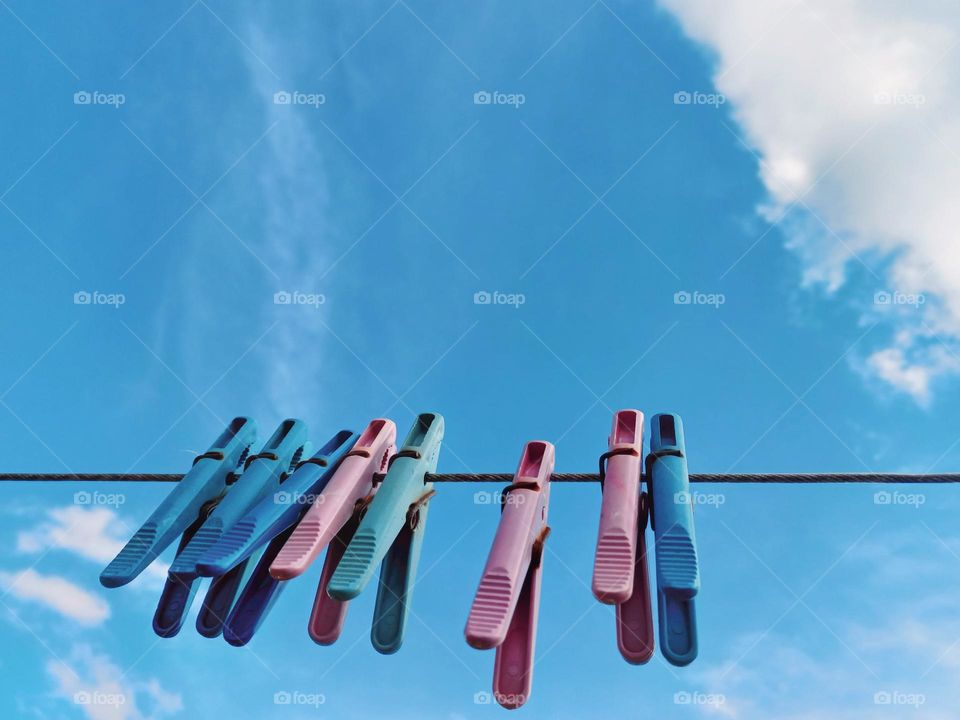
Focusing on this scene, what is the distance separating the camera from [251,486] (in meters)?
3.25

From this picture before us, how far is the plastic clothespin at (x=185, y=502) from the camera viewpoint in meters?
2.81

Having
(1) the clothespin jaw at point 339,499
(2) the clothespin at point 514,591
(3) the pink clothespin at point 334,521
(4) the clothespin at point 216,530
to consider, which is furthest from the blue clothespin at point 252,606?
(2) the clothespin at point 514,591

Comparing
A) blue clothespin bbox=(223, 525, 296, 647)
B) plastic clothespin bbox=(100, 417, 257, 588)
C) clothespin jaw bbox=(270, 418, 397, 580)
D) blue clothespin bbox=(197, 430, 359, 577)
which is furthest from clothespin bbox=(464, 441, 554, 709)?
plastic clothespin bbox=(100, 417, 257, 588)

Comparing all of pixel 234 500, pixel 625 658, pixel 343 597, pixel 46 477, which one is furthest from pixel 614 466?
pixel 46 477

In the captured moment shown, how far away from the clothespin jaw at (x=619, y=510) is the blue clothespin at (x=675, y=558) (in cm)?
9

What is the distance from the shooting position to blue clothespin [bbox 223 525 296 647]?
301 centimetres

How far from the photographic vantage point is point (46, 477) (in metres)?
3.88

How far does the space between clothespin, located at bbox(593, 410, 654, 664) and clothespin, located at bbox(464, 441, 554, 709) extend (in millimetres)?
253

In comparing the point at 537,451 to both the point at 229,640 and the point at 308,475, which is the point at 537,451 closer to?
the point at 308,475

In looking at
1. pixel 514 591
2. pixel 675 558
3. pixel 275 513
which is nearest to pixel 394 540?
pixel 275 513

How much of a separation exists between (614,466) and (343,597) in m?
1.17

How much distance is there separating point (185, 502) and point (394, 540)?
88 centimetres

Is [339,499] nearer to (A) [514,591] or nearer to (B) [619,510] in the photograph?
(A) [514,591]

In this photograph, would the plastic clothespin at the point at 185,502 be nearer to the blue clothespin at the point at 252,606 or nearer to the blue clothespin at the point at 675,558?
the blue clothespin at the point at 252,606
